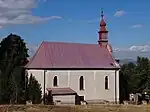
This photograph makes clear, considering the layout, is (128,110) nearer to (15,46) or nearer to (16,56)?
(16,56)

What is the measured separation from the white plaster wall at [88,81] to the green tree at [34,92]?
1.85m

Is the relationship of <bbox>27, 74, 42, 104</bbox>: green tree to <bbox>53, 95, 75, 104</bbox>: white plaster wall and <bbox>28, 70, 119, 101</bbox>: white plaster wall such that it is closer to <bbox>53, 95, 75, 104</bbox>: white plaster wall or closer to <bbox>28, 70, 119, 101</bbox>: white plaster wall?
<bbox>28, 70, 119, 101</bbox>: white plaster wall

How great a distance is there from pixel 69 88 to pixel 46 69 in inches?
200

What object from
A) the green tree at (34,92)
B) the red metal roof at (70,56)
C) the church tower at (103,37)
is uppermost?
the church tower at (103,37)

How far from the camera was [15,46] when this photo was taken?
214 feet

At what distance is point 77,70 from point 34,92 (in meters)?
8.81

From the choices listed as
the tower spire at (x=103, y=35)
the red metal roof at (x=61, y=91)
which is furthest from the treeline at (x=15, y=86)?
the tower spire at (x=103, y=35)

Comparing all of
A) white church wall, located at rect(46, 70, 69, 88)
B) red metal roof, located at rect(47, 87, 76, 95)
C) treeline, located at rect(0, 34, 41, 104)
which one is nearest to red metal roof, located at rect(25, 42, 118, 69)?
white church wall, located at rect(46, 70, 69, 88)

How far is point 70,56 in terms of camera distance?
2201 inches

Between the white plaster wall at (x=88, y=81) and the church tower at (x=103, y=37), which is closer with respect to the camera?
the white plaster wall at (x=88, y=81)

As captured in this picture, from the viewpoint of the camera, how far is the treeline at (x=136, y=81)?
6368cm

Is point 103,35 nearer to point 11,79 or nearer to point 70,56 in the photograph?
point 70,56

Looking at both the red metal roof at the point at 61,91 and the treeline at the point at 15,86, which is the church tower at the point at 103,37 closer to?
the red metal roof at the point at 61,91

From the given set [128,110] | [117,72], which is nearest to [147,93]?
[117,72]
